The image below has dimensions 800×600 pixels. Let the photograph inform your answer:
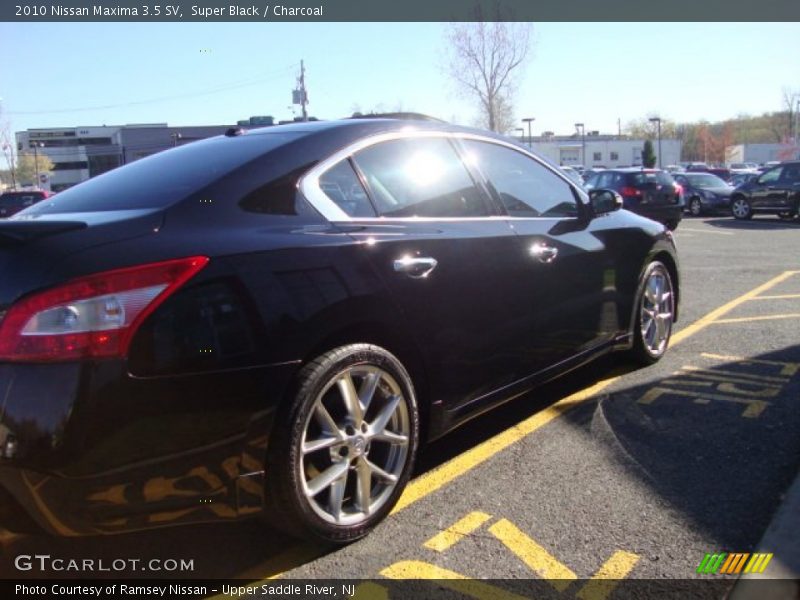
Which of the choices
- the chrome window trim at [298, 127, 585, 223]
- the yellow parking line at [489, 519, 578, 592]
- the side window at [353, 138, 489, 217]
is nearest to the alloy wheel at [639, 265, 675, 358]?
the chrome window trim at [298, 127, 585, 223]

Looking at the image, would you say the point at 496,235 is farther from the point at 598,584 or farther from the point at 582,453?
the point at 598,584

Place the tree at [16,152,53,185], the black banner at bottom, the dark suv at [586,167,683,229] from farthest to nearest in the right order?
the tree at [16,152,53,185] → the dark suv at [586,167,683,229] → the black banner at bottom

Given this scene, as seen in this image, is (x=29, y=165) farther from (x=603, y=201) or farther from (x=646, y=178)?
(x=603, y=201)

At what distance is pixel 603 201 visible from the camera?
4.42 meters

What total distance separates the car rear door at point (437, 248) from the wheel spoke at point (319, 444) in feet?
1.73

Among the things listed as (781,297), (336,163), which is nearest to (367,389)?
(336,163)

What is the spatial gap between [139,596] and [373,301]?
1.34m

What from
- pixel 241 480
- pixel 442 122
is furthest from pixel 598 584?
pixel 442 122

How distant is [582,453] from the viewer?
343 centimetres

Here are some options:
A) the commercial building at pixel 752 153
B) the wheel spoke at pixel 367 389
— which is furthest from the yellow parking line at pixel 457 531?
the commercial building at pixel 752 153

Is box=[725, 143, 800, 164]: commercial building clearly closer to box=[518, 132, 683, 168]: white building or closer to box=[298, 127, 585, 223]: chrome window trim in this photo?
box=[518, 132, 683, 168]: white building

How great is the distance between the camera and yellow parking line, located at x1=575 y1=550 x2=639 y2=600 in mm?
2312

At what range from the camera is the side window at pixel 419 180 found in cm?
299

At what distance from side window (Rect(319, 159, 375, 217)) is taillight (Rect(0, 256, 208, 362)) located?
961 mm
